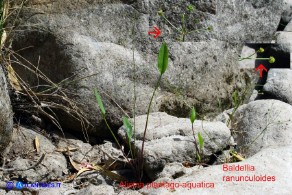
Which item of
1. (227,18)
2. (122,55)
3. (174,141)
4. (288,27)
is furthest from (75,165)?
(288,27)

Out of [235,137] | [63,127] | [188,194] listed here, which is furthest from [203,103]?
[188,194]

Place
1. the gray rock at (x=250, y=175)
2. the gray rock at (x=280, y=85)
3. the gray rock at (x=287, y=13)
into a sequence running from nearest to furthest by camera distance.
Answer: the gray rock at (x=250, y=175) < the gray rock at (x=280, y=85) < the gray rock at (x=287, y=13)

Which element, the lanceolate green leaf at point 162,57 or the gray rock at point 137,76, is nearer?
the lanceolate green leaf at point 162,57

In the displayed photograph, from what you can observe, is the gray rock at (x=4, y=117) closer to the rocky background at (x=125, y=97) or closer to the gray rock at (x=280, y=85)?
the rocky background at (x=125, y=97)

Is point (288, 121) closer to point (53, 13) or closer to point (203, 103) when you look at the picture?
point (203, 103)

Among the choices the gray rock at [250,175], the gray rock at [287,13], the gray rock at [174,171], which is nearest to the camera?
the gray rock at [250,175]

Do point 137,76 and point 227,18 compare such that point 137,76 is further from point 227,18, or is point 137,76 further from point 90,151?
point 227,18

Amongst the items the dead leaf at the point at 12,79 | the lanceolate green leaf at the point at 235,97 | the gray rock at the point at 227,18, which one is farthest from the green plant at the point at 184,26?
the dead leaf at the point at 12,79
